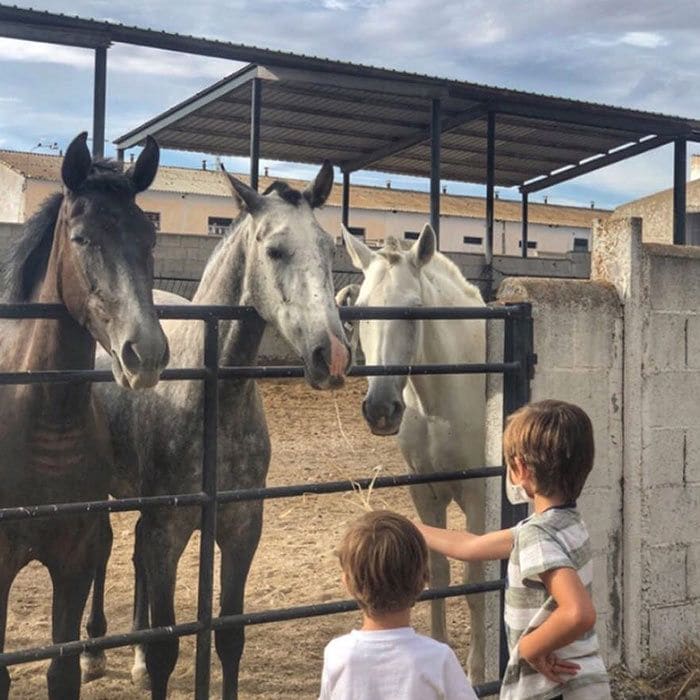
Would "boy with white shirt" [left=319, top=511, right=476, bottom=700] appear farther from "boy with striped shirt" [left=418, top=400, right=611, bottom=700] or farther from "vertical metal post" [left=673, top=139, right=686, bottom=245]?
"vertical metal post" [left=673, top=139, right=686, bottom=245]

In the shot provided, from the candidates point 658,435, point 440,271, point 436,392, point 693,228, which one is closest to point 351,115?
point 440,271

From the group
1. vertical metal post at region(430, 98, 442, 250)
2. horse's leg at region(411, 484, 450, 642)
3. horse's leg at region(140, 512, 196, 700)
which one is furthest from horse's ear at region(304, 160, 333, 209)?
vertical metal post at region(430, 98, 442, 250)

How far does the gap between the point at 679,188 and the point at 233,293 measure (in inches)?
549

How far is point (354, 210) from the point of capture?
134ft

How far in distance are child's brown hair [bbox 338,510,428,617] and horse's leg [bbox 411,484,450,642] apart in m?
2.38

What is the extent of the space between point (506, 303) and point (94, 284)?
4.98ft

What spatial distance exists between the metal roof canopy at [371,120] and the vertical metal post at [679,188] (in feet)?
0.07

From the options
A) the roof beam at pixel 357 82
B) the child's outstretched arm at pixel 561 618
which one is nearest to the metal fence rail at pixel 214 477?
the child's outstretched arm at pixel 561 618

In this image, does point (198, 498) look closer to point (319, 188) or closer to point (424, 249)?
point (319, 188)

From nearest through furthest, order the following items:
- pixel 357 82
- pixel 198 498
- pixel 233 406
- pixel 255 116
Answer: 1. pixel 198 498
2. pixel 233 406
3. pixel 255 116
4. pixel 357 82

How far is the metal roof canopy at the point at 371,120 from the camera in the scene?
10.8 meters

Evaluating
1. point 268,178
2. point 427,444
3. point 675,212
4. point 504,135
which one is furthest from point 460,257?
point 268,178

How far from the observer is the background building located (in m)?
35.7

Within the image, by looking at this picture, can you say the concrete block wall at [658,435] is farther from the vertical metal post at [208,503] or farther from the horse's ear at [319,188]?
the vertical metal post at [208,503]
